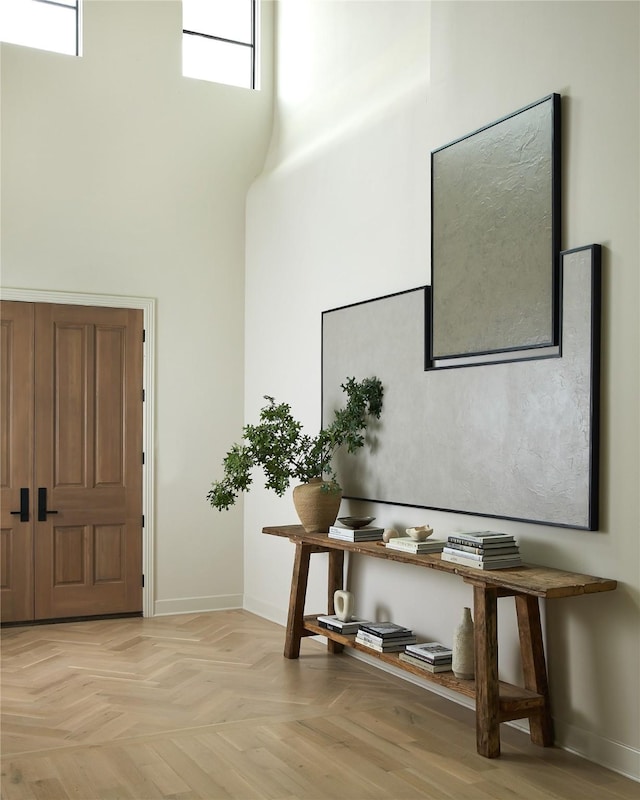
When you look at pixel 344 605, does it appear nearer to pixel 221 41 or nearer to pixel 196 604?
pixel 196 604

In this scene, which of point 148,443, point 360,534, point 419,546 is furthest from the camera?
point 148,443

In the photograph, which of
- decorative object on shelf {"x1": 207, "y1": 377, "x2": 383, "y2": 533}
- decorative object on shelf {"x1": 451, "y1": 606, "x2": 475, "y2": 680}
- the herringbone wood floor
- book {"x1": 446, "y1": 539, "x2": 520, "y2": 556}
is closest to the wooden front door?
the herringbone wood floor

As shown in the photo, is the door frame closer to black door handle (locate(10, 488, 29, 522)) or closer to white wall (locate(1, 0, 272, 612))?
white wall (locate(1, 0, 272, 612))

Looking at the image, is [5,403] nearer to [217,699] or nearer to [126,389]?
[126,389]

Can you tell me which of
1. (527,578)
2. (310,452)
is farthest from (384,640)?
(310,452)

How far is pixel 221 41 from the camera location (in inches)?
280

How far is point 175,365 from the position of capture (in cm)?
696

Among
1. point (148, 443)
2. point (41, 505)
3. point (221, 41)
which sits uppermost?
point (221, 41)

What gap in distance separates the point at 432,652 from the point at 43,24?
521cm

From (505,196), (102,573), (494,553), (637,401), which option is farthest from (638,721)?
(102,573)

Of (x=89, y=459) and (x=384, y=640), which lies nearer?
(x=384, y=640)

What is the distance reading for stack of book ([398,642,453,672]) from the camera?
4230 mm

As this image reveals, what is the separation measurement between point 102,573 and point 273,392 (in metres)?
1.89

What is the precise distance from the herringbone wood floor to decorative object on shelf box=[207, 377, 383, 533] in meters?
0.98
